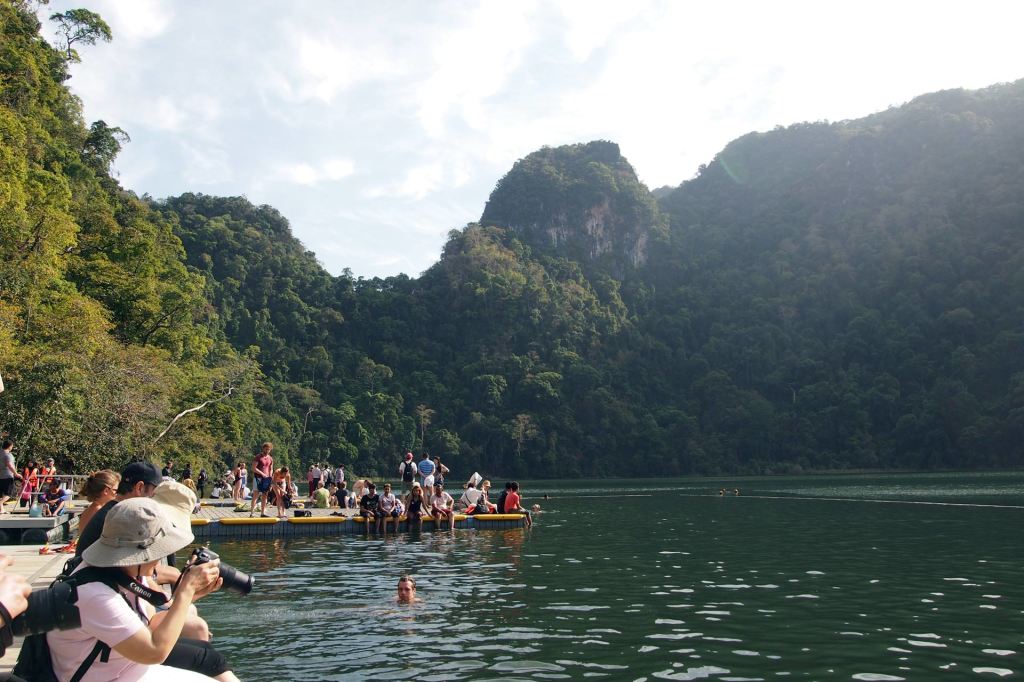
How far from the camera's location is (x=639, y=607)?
11.9m

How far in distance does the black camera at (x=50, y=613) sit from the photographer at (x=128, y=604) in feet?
0.31

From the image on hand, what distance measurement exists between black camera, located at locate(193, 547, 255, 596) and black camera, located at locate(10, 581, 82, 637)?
54 cm

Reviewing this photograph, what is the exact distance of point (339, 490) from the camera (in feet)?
95.2

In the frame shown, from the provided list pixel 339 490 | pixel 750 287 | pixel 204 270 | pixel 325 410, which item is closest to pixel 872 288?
pixel 750 287

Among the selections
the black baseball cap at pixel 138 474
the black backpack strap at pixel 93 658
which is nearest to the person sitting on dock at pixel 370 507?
the black baseball cap at pixel 138 474

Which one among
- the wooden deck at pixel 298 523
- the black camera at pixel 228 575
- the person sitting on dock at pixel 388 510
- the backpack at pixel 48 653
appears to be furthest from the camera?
the person sitting on dock at pixel 388 510

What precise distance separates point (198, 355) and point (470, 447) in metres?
50.2

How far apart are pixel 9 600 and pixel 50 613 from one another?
0.29m

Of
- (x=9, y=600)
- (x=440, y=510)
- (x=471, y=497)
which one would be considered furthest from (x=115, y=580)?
(x=471, y=497)

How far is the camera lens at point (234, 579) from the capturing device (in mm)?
4062

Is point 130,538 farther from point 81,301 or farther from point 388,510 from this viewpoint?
point 81,301

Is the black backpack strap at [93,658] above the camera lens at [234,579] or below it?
below

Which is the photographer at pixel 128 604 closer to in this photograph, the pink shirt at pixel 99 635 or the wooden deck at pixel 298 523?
the pink shirt at pixel 99 635

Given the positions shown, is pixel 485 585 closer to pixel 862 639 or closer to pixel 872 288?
pixel 862 639
